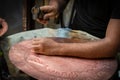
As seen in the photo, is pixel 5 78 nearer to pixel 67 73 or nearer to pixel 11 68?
pixel 11 68

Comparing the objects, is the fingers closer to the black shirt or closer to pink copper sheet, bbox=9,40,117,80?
pink copper sheet, bbox=9,40,117,80

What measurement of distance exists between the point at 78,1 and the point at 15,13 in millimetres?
1111

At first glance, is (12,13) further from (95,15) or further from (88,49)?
(88,49)

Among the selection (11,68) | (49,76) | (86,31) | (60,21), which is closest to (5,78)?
(11,68)

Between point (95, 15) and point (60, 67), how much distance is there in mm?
411

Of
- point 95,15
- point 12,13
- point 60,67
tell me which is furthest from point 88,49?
point 12,13

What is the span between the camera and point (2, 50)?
69.9 inches

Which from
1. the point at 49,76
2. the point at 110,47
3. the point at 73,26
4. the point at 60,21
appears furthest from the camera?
the point at 60,21

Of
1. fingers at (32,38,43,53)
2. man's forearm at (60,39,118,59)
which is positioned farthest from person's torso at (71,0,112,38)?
fingers at (32,38,43,53)

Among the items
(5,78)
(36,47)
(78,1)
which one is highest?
(78,1)

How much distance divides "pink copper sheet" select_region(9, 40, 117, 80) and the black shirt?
0.76ft

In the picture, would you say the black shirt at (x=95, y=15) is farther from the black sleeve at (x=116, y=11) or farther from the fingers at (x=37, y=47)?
the fingers at (x=37, y=47)

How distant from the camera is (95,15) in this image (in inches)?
47.9

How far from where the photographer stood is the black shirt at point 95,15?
1.13 metres
